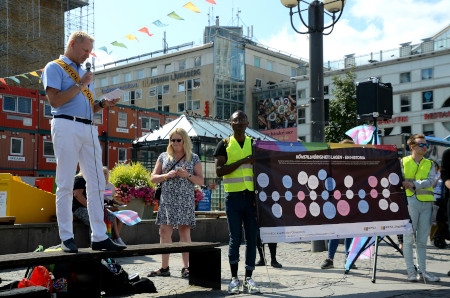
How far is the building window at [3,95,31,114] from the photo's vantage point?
3947 cm

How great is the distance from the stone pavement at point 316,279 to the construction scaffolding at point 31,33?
4027cm

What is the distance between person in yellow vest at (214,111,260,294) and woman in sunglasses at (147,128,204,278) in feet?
4.01

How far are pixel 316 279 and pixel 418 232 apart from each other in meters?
1.43

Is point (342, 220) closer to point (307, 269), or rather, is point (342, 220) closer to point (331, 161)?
point (331, 161)

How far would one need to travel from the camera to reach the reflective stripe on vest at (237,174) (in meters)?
6.49

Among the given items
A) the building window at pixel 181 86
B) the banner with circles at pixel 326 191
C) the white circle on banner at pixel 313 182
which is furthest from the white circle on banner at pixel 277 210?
the building window at pixel 181 86

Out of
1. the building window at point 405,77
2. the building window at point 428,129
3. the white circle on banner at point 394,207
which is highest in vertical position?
the building window at point 405,77

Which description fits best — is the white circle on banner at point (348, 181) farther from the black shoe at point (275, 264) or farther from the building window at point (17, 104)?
the building window at point (17, 104)

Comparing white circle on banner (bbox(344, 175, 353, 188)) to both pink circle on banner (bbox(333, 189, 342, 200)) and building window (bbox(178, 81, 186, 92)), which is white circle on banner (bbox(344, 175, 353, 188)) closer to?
pink circle on banner (bbox(333, 189, 342, 200))

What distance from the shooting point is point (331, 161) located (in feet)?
23.8

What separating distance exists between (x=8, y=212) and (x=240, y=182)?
479 centimetres

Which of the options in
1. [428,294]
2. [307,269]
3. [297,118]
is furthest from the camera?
[297,118]

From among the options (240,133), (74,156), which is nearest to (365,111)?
(240,133)

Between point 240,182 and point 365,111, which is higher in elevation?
point 365,111
